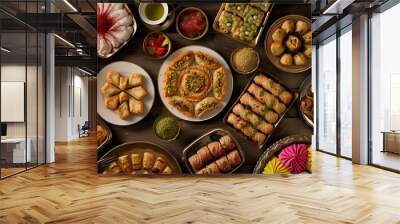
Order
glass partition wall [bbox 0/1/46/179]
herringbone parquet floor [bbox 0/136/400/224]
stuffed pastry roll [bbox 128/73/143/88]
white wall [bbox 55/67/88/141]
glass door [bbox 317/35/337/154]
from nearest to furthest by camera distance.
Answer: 1. herringbone parquet floor [bbox 0/136/400/224]
2. stuffed pastry roll [bbox 128/73/143/88]
3. glass partition wall [bbox 0/1/46/179]
4. glass door [bbox 317/35/337/154]
5. white wall [bbox 55/67/88/141]

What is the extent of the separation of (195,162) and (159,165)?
56 centimetres

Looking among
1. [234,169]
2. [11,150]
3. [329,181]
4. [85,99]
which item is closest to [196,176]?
[234,169]

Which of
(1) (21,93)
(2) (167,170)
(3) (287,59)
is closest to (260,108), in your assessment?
(3) (287,59)

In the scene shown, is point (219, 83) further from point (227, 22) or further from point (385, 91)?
point (385, 91)

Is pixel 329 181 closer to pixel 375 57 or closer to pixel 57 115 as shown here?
pixel 375 57

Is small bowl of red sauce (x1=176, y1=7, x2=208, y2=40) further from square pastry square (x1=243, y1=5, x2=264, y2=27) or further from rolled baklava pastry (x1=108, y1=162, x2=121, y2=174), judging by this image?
rolled baklava pastry (x1=108, y1=162, x2=121, y2=174)

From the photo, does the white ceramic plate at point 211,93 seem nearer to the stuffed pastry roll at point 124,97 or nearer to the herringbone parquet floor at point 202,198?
the stuffed pastry roll at point 124,97

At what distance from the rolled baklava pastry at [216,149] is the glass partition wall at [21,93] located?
10.7 ft

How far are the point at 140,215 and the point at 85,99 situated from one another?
53.6 feet

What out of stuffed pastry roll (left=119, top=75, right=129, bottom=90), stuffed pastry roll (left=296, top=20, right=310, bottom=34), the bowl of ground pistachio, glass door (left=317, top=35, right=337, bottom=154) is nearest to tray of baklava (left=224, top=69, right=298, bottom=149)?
the bowl of ground pistachio

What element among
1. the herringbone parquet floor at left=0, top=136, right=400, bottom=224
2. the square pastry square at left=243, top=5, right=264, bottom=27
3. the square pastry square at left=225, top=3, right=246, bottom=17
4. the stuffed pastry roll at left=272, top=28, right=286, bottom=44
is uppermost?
the square pastry square at left=225, top=3, right=246, bottom=17

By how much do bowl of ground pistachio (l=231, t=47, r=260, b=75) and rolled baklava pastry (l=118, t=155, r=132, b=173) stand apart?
220cm

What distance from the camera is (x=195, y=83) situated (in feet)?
19.6

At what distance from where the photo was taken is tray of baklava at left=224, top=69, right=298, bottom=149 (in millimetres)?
5980
